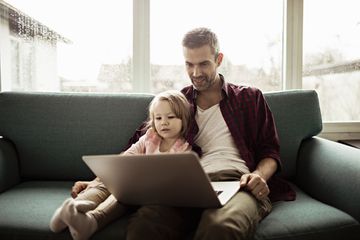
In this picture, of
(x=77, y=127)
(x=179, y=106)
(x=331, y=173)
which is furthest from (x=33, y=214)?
(x=331, y=173)

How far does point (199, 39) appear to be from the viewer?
152cm

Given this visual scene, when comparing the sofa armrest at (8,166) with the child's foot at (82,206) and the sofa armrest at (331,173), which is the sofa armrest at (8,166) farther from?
the sofa armrest at (331,173)

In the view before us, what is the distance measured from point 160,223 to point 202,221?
137 mm

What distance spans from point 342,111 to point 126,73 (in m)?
1.35

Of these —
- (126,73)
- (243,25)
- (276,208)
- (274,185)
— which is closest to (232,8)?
(243,25)

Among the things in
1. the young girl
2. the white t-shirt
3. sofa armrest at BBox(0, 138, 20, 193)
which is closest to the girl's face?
the young girl

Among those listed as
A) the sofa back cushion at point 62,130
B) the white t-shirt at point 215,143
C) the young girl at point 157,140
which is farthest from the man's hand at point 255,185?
the sofa back cushion at point 62,130

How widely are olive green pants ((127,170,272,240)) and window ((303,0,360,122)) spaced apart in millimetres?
1251

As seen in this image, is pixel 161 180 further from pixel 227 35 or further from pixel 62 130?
pixel 227 35

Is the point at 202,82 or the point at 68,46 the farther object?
the point at 68,46

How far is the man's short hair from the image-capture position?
4.99ft

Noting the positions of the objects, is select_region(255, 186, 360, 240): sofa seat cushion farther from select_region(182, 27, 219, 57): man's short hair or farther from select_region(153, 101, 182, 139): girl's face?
select_region(182, 27, 219, 57): man's short hair

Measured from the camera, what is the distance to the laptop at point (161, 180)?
998 millimetres

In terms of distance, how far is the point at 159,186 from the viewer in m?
1.12
